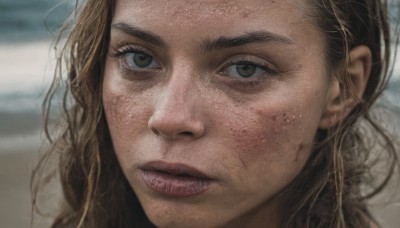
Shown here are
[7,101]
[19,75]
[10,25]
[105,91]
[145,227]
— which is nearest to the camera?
[105,91]

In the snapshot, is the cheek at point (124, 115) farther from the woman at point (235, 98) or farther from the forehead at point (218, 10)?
the forehead at point (218, 10)

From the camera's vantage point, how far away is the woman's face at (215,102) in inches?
103

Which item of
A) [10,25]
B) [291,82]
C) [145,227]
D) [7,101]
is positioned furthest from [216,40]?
[10,25]

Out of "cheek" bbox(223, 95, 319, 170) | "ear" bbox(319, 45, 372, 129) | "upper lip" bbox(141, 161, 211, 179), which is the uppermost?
"ear" bbox(319, 45, 372, 129)

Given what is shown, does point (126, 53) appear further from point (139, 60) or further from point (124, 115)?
point (124, 115)

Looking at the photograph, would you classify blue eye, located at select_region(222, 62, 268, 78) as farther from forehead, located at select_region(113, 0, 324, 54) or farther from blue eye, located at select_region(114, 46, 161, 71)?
blue eye, located at select_region(114, 46, 161, 71)

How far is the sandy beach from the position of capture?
17.6ft

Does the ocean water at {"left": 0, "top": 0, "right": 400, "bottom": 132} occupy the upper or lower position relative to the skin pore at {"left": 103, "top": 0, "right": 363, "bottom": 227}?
upper

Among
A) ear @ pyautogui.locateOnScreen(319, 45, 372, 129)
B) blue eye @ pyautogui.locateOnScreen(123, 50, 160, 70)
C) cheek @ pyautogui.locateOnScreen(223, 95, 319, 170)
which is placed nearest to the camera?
cheek @ pyautogui.locateOnScreen(223, 95, 319, 170)

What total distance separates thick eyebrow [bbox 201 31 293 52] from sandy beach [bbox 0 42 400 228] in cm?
135

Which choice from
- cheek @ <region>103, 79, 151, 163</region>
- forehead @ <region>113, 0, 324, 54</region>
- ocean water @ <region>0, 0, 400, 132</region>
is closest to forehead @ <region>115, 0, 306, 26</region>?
forehead @ <region>113, 0, 324, 54</region>

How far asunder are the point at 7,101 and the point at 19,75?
3.03ft

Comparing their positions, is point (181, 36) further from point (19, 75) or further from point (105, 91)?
point (19, 75)

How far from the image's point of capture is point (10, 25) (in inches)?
466
